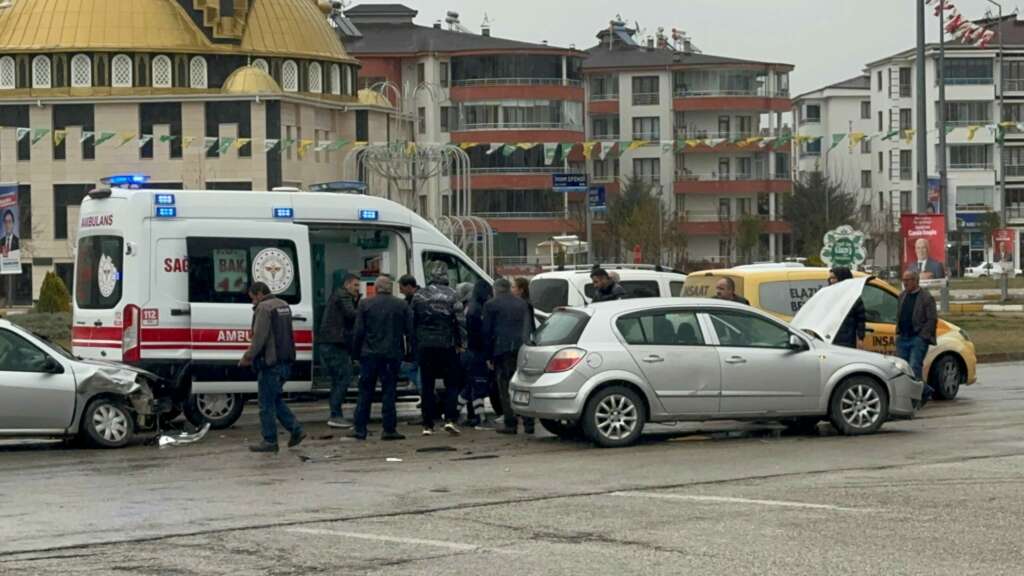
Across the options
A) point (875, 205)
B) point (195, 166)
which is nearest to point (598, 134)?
point (875, 205)

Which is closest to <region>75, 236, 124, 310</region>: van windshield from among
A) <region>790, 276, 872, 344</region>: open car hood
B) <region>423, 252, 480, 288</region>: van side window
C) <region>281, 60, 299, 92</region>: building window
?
<region>423, 252, 480, 288</region>: van side window

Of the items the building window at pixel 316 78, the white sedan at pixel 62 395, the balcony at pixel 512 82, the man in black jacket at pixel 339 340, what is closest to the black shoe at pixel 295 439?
the white sedan at pixel 62 395

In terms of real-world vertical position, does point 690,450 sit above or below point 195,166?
below

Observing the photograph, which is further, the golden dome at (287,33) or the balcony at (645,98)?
the balcony at (645,98)

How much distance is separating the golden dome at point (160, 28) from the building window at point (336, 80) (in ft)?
2.38

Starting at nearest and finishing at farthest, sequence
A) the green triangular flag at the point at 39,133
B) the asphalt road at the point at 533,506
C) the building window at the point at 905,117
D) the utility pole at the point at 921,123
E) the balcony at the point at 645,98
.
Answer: the asphalt road at the point at 533,506 < the utility pole at the point at 921,123 < the green triangular flag at the point at 39,133 < the balcony at the point at 645,98 < the building window at the point at 905,117

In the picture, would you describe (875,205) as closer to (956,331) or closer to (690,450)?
(956,331)

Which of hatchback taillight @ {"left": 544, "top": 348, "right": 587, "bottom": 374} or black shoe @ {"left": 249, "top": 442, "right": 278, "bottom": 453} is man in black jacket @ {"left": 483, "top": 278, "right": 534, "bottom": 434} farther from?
black shoe @ {"left": 249, "top": 442, "right": 278, "bottom": 453}

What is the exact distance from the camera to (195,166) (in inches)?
3659

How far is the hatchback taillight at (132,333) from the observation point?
62.7 ft

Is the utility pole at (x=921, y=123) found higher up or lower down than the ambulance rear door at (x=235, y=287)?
higher up

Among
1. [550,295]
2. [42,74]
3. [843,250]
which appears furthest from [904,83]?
[550,295]

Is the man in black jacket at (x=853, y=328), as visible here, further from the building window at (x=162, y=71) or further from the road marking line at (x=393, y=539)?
the building window at (x=162, y=71)

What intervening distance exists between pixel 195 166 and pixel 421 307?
76.0 m
